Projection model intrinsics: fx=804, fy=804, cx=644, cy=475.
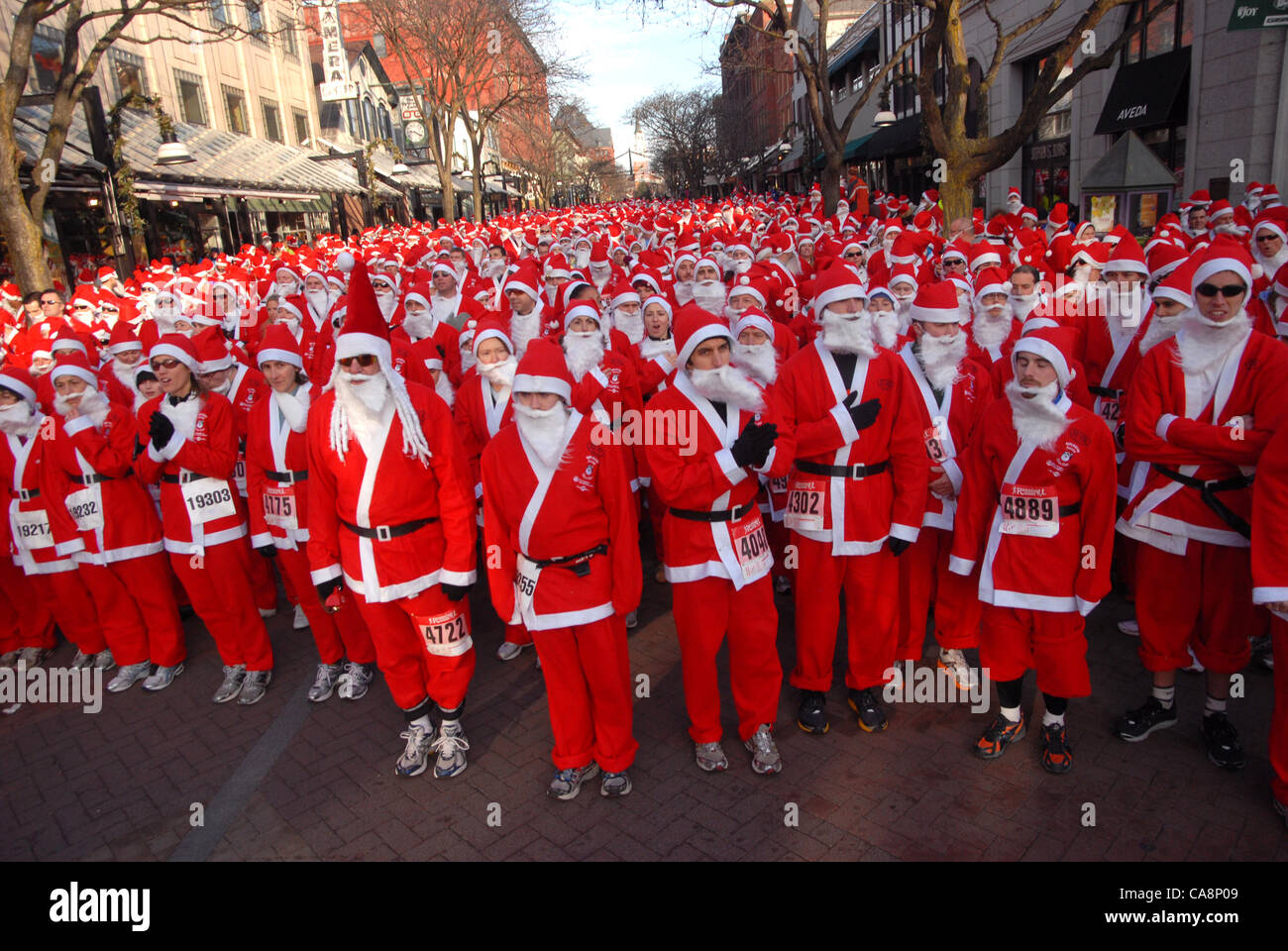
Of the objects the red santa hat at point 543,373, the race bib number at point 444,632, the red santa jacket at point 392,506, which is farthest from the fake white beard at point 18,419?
the red santa hat at point 543,373

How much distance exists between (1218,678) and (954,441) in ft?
5.26

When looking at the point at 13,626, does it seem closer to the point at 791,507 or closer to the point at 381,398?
the point at 381,398

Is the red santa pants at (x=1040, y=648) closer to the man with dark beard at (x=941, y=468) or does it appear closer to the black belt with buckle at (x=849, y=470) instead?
the man with dark beard at (x=941, y=468)

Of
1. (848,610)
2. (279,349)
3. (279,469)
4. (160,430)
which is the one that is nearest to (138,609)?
(160,430)

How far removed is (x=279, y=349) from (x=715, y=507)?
268 centimetres

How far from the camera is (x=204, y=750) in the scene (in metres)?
4.48

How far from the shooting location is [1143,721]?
12.9 feet

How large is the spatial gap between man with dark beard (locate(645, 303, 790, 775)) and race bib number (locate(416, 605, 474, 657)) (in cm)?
112

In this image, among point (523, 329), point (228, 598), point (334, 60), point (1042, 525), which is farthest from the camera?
point (334, 60)

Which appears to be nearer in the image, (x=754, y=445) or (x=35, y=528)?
(x=754, y=445)

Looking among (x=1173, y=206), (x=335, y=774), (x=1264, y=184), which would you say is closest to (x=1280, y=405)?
(x=335, y=774)

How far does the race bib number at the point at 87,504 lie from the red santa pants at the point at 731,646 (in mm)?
3617

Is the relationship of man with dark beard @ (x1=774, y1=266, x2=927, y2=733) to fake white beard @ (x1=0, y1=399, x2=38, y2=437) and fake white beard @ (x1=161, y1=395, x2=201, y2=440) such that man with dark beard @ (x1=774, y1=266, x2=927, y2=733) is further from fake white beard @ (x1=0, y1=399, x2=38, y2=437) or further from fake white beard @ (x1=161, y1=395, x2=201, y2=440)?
fake white beard @ (x1=0, y1=399, x2=38, y2=437)

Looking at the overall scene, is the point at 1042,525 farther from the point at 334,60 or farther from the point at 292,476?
the point at 334,60
